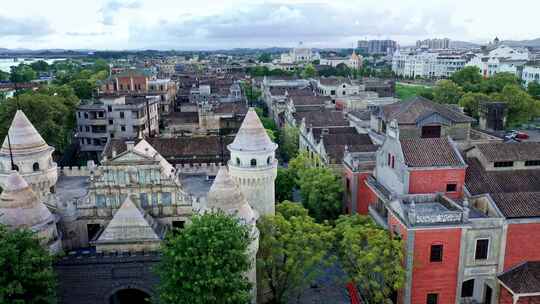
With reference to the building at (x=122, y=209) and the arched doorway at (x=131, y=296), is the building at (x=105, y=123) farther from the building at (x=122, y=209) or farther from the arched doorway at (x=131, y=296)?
the arched doorway at (x=131, y=296)

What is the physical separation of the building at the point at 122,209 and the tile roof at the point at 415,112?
24.9 metres

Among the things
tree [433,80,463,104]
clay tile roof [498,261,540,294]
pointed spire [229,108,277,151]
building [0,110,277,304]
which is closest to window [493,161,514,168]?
clay tile roof [498,261,540,294]

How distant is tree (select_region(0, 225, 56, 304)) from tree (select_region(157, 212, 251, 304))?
7227mm

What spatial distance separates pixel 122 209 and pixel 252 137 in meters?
11.6

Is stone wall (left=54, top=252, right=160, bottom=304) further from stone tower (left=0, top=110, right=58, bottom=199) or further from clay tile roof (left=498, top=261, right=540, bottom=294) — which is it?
clay tile roof (left=498, top=261, right=540, bottom=294)

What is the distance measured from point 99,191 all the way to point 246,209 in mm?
12521

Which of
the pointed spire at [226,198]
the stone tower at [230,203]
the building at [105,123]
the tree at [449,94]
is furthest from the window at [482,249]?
the tree at [449,94]

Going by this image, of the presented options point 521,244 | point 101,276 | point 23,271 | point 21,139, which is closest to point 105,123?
point 21,139

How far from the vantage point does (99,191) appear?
35875 mm

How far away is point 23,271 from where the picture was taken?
26375 mm

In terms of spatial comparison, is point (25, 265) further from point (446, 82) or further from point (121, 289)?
point (446, 82)

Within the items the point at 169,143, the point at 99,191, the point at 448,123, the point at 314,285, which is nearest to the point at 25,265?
the point at 99,191

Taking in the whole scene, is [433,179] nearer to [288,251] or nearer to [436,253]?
[436,253]

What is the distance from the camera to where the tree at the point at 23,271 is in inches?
1021
